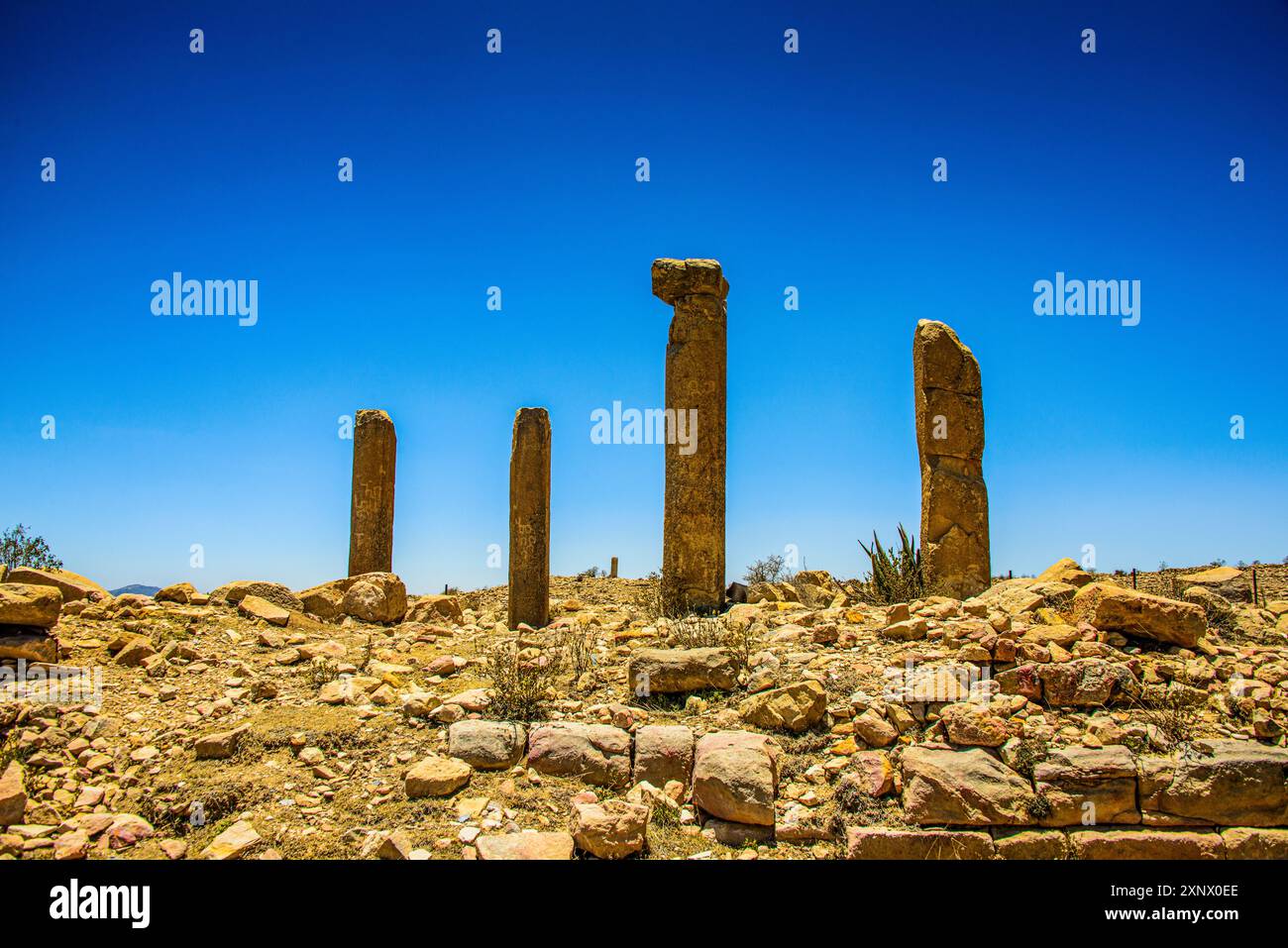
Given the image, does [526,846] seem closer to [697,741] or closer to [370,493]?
[697,741]

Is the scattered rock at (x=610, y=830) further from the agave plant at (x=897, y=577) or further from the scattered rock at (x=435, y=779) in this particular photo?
the agave plant at (x=897, y=577)

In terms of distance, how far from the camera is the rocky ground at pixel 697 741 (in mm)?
5297

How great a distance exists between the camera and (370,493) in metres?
14.1

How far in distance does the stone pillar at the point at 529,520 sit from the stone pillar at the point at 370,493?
3250mm

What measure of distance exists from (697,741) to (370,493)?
952 cm

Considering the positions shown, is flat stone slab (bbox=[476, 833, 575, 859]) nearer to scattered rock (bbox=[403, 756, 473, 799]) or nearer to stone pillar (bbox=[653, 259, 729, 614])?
scattered rock (bbox=[403, 756, 473, 799])

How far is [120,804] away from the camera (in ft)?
18.7

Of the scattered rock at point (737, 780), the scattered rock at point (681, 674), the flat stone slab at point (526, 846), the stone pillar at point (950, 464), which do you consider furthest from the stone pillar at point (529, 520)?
the flat stone slab at point (526, 846)

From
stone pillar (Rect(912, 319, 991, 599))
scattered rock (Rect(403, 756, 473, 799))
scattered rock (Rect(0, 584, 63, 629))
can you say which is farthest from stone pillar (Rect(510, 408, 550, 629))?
scattered rock (Rect(403, 756, 473, 799))

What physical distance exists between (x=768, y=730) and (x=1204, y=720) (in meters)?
3.15

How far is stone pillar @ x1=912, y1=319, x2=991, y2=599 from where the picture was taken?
11000 mm

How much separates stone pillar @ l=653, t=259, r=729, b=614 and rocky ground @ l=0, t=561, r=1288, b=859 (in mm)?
2760

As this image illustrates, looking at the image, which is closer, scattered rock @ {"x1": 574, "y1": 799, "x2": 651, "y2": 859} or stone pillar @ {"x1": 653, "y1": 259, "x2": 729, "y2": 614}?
scattered rock @ {"x1": 574, "y1": 799, "x2": 651, "y2": 859}
